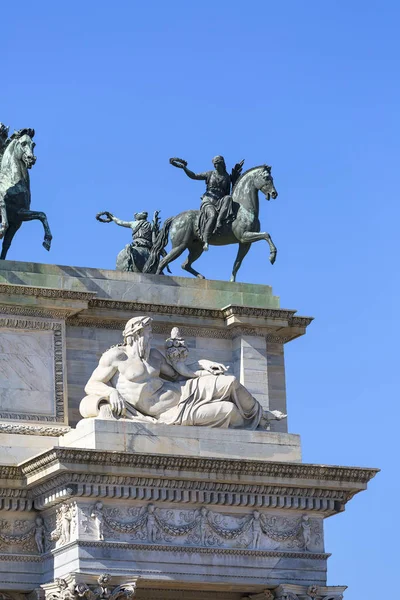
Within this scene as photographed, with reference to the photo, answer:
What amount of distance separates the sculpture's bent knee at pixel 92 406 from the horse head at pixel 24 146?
166 inches

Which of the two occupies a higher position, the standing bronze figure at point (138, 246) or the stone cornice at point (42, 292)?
the standing bronze figure at point (138, 246)

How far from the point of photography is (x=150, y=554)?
101 ft

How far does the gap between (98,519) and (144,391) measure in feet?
7.33

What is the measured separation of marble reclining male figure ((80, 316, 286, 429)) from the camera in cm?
3152

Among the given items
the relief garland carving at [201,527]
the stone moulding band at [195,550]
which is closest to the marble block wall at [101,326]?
the relief garland carving at [201,527]

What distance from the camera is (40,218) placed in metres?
33.4

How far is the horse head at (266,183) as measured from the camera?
117 ft

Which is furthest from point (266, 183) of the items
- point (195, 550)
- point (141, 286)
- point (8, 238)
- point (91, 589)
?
point (91, 589)

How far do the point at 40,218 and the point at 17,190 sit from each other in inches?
22.8

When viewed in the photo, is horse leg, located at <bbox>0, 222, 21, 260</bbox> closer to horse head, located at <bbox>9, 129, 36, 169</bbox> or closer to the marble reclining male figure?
horse head, located at <bbox>9, 129, 36, 169</bbox>

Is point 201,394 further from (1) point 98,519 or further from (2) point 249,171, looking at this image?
(2) point 249,171

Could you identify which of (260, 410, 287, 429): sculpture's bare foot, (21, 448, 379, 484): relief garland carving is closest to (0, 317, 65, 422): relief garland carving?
(21, 448, 379, 484): relief garland carving

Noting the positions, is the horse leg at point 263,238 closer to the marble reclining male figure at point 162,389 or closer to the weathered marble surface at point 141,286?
the weathered marble surface at point 141,286

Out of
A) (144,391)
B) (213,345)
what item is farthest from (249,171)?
(144,391)
